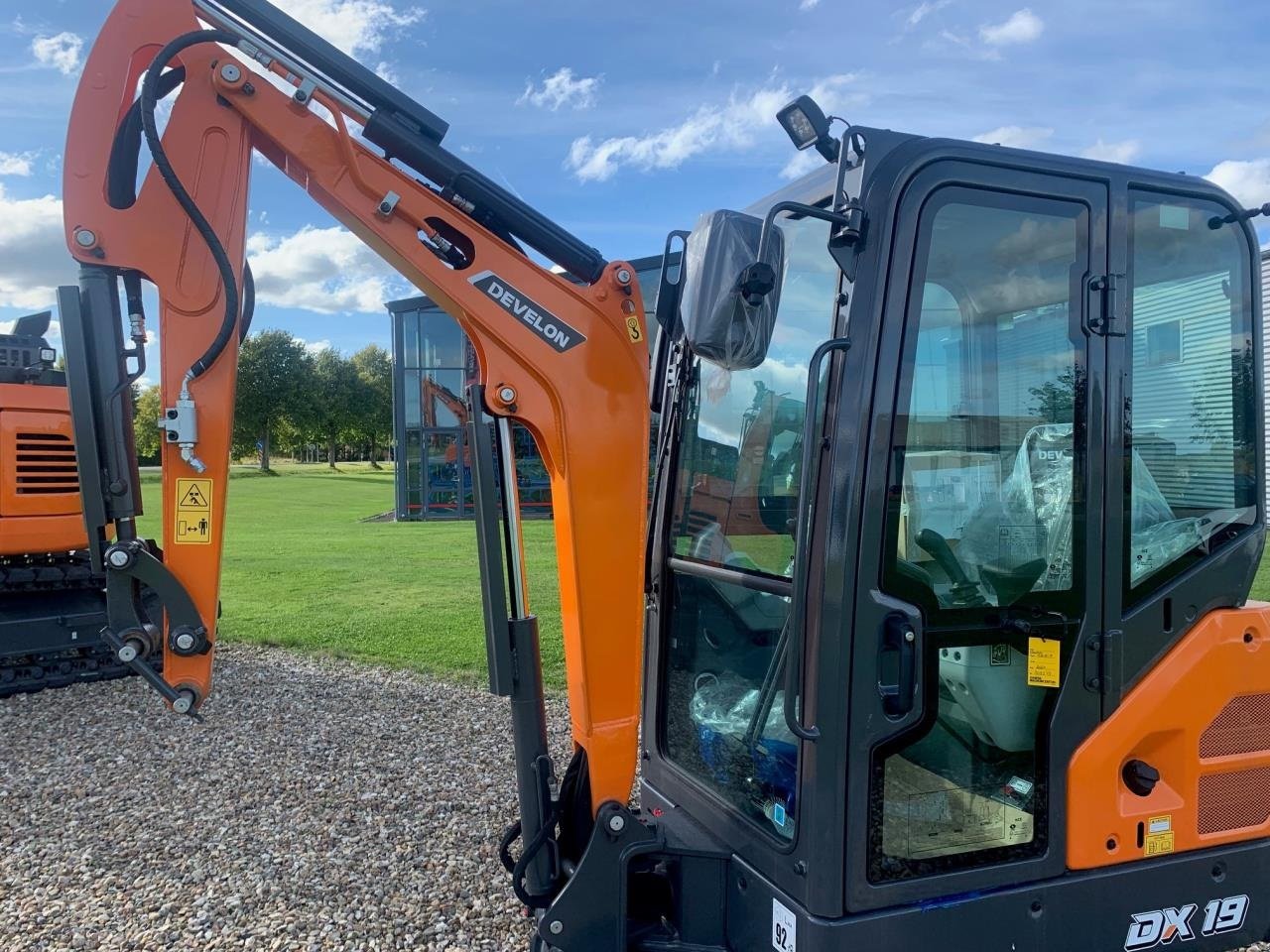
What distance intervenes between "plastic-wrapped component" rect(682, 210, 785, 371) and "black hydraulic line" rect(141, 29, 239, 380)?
1.35m

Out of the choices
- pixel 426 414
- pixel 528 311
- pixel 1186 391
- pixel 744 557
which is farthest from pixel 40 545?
pixel 426 414

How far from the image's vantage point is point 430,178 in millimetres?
2971

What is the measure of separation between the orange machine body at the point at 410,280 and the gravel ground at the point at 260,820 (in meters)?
1.65

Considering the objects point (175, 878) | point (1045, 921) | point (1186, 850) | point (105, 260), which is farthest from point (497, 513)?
point (175, 878)

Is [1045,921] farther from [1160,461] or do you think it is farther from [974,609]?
[1160,461]

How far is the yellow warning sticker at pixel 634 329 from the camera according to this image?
2.98 meters

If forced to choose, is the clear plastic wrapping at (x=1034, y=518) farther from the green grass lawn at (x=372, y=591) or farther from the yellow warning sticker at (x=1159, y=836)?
the green grass lawn at (x=372, y=591)

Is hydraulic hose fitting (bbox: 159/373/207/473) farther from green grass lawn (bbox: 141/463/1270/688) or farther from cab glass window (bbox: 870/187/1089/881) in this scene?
cab glass window (bbox: 870/187/1089/881)

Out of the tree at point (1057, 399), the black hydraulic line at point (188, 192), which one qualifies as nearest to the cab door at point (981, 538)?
the tree at point (1057, 399)

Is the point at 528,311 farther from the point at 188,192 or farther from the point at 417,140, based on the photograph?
the point at 188,192

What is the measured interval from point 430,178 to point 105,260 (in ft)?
3.19

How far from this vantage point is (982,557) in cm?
275

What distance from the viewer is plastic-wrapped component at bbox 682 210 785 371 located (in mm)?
2471

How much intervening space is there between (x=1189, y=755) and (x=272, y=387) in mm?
55988
